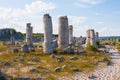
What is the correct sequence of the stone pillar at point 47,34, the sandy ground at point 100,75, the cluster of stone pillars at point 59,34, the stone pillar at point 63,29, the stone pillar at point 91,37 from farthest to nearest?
1. the stone pillar at point 91,37
2. the stone pillar at point 63,29
3. the cluster of stone pillars at point 59,34
4. the stone pillar at point 47,34
5. the sandy ground at point 100,75

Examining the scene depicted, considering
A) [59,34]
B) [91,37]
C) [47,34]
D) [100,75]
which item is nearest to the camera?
[100,75]

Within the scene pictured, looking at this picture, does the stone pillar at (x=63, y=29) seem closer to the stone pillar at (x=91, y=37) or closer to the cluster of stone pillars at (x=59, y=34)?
the cluster of stone pillars at (x=59, y=34)

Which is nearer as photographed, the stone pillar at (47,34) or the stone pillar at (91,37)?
the stone pillar at (47,34)

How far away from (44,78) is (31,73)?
2.45 metres

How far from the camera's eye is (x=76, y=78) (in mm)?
20328

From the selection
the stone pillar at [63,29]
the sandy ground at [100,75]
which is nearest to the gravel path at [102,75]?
the sandy ground at [100,75]

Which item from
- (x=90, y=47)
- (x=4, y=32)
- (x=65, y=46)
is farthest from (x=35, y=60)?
(x=4, y=32)

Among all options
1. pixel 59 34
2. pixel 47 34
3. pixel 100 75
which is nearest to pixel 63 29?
pixel 59 34

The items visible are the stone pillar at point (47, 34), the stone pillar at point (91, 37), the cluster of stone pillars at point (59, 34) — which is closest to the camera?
the stone pillar at point (47, 34)

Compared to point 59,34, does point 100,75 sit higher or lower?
lower

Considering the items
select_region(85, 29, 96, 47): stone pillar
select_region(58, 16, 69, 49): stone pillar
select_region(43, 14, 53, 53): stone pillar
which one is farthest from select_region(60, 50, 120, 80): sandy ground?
select_region(85, 29, 96, 47): stone pillar

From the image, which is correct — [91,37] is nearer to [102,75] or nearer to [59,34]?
[59,34]

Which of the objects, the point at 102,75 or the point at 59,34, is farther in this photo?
the point at 59,34

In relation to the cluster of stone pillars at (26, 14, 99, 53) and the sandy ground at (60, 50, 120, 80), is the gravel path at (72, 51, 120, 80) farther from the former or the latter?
the cluster of stone pillars at (26, 14, 99, 53)
